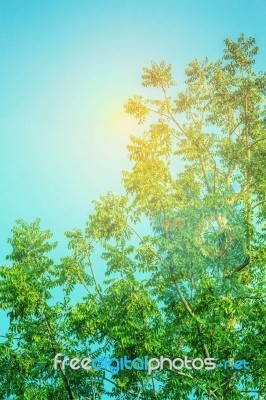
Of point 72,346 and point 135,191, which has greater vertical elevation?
point 135,191

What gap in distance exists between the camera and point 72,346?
1088cm

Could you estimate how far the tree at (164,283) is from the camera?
8.86 meters

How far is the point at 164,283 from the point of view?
449 inches

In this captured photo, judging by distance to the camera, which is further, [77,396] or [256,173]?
[256,173]

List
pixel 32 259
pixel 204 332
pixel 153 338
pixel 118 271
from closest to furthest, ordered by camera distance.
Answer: pixel 153 338 → pixel 204 332 → pixel 118 271 → pixel 32 259

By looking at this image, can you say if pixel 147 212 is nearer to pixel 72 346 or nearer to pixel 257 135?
pixel 72 346

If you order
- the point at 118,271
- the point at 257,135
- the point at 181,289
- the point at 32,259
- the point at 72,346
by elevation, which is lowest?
the point at 72,346

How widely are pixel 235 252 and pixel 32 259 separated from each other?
7669mm

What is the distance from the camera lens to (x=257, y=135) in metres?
16.0

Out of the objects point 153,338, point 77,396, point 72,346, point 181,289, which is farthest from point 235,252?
point 77,396

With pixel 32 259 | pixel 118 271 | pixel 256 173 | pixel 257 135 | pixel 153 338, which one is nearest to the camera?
pixel 153 338

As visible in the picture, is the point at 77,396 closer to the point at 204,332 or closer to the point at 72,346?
the point at 72,346

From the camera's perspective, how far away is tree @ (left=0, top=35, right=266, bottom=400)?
8.86 meters

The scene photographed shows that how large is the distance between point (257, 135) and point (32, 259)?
1165 cm
